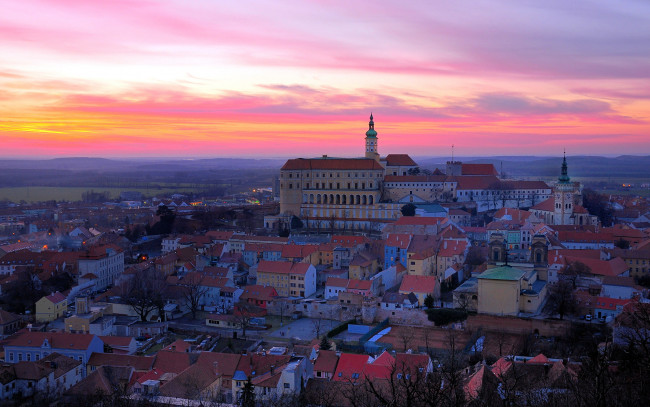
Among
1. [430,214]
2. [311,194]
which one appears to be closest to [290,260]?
[430,214]

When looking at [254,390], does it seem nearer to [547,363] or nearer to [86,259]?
[547,363]

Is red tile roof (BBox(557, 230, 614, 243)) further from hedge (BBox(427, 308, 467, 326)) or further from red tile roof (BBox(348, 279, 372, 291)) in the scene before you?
red tile roof (BBox(348, 279, 372, 291))

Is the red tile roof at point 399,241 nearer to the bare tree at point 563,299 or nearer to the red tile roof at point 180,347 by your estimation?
the bare tree at point 563,299

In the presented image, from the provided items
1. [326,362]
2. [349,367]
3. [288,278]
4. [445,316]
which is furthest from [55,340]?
[445,316]

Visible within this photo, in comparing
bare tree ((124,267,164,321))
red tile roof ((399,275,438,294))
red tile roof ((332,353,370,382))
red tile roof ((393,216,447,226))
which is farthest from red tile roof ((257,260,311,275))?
red tile roof ((393,216,447,226))

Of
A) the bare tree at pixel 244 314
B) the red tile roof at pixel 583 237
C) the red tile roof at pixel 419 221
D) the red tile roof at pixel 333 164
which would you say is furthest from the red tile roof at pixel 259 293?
the red tile roof at pixel 333 164

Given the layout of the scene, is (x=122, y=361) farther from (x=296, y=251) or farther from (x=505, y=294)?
(x=505, y=294)

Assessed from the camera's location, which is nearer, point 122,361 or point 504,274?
point 122,361
